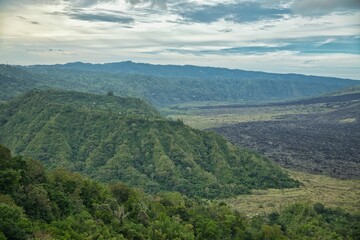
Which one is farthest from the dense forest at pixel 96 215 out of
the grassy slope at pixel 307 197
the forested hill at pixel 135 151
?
the forested hill at pixel 135 151

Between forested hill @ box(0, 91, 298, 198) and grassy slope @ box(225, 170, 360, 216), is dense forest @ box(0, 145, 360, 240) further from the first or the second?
forested hill @ box(0, 91, 298, 198)

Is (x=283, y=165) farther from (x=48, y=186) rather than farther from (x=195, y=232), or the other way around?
(x=48, y=186)

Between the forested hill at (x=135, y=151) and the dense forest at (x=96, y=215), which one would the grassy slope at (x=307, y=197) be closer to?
the forested hill at (x=135, y=151)

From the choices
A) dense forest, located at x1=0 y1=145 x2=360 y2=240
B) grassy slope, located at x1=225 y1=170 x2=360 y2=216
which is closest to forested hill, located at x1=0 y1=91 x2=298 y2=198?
grassy slope, located at x1=225 y1=170 x2=360 y2=216

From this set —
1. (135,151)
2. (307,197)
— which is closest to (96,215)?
(307,197)

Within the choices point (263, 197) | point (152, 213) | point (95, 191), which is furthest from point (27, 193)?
point (263, 197)

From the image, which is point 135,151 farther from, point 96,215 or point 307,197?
Result: point 96,215
